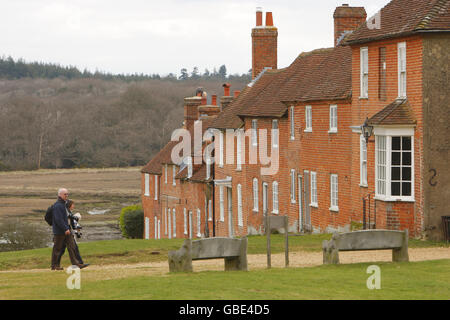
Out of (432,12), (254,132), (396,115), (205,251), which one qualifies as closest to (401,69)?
(396,115)

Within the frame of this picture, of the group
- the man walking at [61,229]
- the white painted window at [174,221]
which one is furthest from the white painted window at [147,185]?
the man walking at [61,229]

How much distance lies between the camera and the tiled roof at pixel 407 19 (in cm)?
2917

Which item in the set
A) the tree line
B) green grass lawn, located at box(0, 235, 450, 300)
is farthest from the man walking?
the tree line

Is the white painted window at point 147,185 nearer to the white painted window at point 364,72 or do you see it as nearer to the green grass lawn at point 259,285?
the white painted window at point 364,72

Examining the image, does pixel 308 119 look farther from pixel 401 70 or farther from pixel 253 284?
pixel 253 284

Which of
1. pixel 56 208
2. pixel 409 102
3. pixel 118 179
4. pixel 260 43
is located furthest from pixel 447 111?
pixel 118 179

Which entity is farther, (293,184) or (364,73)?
(293,184)

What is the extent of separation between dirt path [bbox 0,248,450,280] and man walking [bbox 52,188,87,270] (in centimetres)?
71

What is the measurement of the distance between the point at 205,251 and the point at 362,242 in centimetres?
360

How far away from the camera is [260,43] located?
168 feet

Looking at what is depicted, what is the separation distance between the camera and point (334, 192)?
122 ft

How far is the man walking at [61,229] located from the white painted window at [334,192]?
54.4 feet

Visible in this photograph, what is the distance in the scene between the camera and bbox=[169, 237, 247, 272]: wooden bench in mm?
18609
